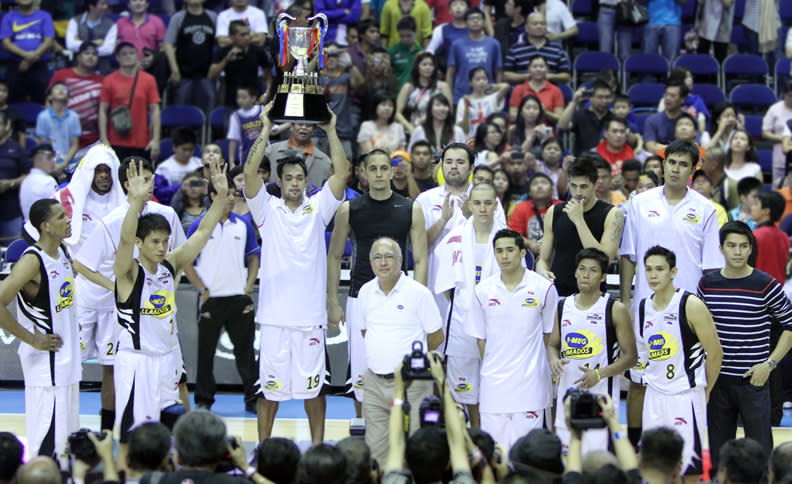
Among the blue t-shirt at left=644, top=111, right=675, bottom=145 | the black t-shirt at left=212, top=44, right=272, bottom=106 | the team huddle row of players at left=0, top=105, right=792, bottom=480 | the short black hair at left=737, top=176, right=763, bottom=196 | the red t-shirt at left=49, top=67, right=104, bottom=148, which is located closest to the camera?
the team huddle row of players at left=0, top=105, right=792, bottom=480

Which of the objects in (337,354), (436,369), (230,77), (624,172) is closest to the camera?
(436,369)

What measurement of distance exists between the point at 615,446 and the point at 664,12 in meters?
11.4

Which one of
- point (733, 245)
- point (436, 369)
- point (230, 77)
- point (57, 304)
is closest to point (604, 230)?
point (733, 245)

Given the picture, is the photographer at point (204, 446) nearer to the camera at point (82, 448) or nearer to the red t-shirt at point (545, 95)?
the camera at point (82, 448)

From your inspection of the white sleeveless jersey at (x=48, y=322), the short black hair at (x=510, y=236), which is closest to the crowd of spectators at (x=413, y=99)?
the short black hair at (x=510, y=236)

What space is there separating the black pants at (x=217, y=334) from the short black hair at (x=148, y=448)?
431cm

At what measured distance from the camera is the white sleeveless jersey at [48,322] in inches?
277

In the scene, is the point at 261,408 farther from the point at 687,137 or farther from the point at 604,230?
the point at 687,137

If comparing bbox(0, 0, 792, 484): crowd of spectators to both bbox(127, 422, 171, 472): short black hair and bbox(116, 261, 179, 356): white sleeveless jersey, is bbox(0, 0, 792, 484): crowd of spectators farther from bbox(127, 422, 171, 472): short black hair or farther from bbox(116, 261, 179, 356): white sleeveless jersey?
bbox(127, 422, 171, 472): short black hair

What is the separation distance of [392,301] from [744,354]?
8.18ft

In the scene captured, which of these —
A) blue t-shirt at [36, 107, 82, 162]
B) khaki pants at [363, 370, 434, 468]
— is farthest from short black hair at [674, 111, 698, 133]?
blue t-shirt at [36, 107, 82, 162]

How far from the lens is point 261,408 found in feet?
25.9

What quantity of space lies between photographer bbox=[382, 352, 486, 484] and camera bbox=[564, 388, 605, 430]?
20.1 inches

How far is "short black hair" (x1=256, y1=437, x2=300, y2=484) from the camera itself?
4.90 meters
